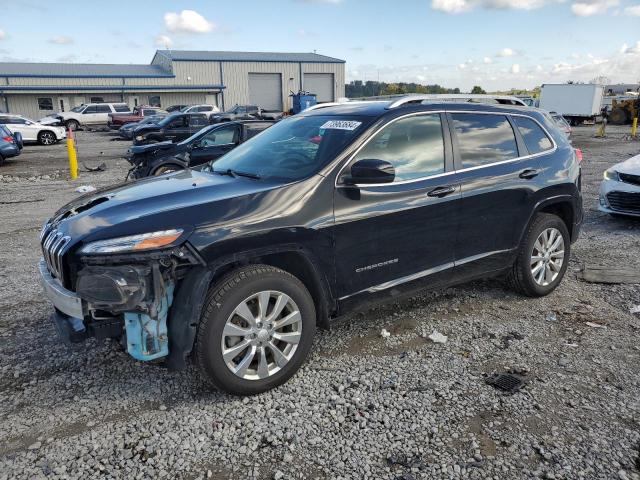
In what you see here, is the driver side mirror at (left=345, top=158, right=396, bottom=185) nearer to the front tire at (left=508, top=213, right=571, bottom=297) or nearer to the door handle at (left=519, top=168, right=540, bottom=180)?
the door handle at (left=519, top=168, right=540, bottom=180)

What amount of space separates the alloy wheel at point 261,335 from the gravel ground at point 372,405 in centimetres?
23

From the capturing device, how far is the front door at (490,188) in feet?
13.8

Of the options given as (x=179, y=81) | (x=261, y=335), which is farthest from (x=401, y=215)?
(x=179, y=81)

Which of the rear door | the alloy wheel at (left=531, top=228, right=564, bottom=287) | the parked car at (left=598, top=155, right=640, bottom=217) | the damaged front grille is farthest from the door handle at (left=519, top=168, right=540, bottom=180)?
the parked car at (left=598, top=155, right=640, bottom=217)

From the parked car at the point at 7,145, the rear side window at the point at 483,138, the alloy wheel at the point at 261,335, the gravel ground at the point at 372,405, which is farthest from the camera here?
the parked car at the point at 7,145

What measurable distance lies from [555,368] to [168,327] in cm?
275

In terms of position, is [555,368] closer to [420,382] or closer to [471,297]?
[420,382]

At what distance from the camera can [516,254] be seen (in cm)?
468

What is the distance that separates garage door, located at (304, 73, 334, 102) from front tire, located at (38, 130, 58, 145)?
33.2m

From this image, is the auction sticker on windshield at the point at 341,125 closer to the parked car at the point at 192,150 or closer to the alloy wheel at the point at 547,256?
the alloy wheel at the point at 547,256

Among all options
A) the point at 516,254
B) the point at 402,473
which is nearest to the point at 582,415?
the point at 402,473

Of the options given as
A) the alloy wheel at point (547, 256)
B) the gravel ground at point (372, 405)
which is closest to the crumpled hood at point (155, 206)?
the gravel ground at point (372, 405)

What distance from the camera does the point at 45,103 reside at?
46.3m

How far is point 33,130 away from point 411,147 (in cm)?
2557
